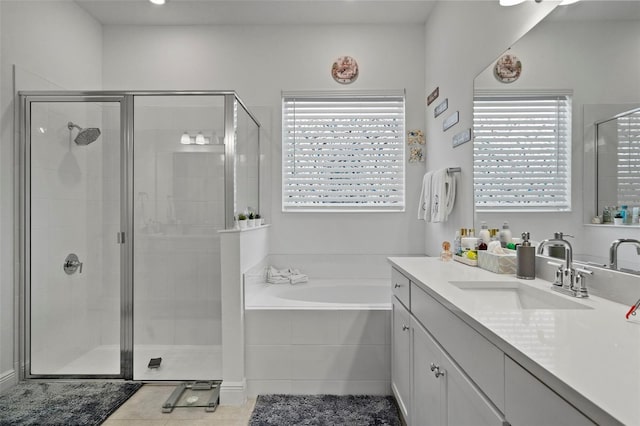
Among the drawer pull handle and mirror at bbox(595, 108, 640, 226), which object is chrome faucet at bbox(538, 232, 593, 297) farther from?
the drawer pull handle

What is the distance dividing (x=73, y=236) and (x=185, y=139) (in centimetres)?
104

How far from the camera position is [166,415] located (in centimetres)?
191

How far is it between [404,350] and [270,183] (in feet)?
6.00

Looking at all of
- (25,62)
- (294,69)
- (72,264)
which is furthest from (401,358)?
(25,62)

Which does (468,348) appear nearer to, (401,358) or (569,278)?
(569,278)

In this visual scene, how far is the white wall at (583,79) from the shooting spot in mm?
1060

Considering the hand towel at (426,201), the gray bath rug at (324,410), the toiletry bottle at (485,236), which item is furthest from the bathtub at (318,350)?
the hand towel at (426,201)

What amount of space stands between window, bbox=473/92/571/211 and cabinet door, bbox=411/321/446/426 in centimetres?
73

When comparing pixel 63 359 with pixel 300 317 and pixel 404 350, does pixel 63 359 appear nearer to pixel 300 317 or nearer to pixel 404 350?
pixel 300 317

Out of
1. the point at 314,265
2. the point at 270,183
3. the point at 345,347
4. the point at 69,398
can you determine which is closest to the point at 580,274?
the point at 345,347

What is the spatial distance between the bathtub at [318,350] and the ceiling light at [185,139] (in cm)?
123

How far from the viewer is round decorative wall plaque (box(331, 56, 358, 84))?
3041 mm

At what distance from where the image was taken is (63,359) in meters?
2.37

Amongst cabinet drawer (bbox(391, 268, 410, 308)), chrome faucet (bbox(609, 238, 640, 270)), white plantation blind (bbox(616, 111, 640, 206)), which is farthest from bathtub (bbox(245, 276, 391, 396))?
white plantation blind (bbox(616, 111, 640, 206))
